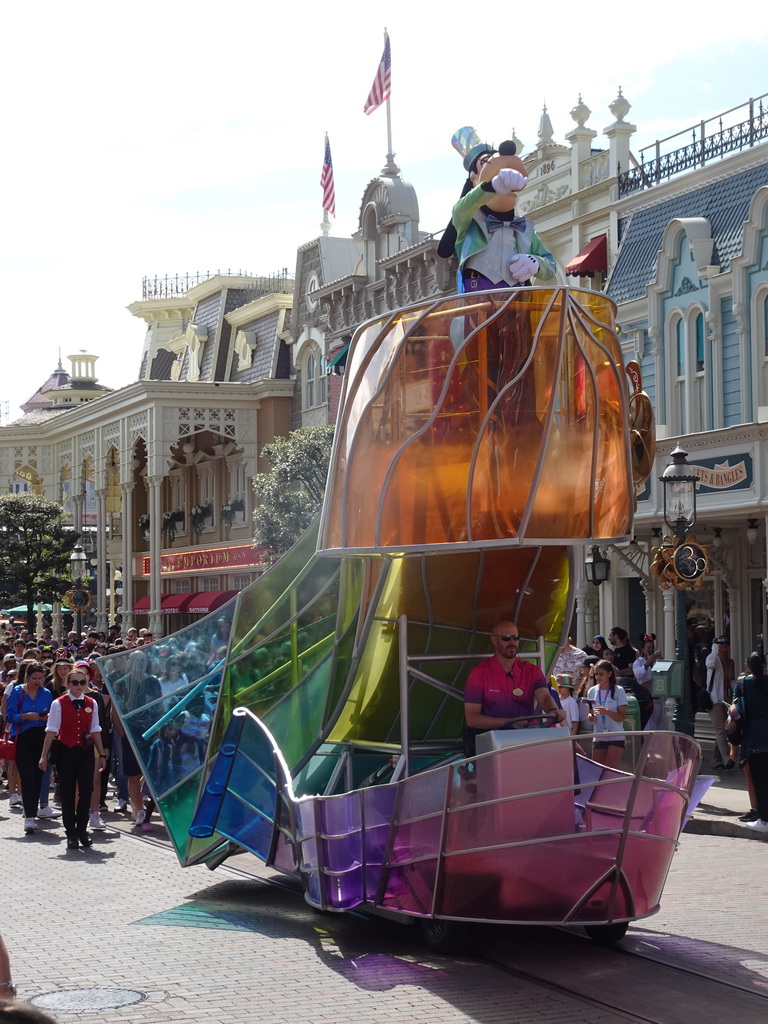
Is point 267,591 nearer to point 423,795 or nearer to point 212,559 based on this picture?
point 423,795

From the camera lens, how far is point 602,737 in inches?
306

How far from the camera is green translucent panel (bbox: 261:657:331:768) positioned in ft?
33.5

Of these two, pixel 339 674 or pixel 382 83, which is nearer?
pixel 339 674

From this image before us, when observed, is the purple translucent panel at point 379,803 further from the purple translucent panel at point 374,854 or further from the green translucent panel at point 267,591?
the green translucent panel at point 267,591

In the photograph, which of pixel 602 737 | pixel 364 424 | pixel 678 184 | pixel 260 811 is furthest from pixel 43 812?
pixel 678 184

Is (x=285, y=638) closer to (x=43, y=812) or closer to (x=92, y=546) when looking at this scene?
(x=43, y=812)

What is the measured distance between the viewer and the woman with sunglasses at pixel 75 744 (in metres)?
13.6

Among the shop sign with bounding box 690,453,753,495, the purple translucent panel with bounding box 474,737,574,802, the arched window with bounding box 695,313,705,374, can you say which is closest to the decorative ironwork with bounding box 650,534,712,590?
the shop sign with bounding box 690,453,753,495

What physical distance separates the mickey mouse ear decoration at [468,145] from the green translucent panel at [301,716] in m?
3.64

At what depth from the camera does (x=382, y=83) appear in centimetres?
3406

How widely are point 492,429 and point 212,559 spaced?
36550 millimetres

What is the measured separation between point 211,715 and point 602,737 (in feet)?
13.0

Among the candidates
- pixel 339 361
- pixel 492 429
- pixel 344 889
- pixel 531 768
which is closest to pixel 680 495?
pixel 339 361

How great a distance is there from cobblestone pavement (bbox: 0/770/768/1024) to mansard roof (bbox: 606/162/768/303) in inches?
524
